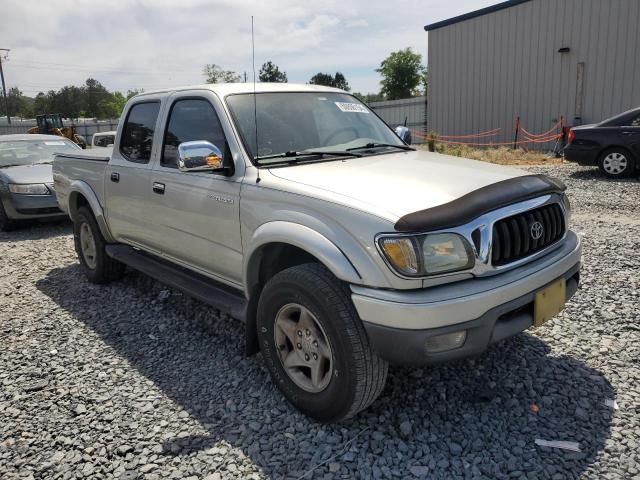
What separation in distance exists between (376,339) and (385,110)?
26.6 metres

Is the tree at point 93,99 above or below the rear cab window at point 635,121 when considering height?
above

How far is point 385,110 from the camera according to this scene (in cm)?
2772

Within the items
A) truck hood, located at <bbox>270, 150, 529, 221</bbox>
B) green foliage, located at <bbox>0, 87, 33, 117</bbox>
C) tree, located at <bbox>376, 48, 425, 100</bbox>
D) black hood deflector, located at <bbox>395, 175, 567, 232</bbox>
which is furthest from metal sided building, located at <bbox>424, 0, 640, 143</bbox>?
green foliage, located at <bbox>0, 87, 33, 117</bbox>

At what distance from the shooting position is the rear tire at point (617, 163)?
1004cm

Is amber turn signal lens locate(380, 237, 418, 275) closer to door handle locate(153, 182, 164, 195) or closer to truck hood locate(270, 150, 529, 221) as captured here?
truck hood locate(270, 150, 529, 221)

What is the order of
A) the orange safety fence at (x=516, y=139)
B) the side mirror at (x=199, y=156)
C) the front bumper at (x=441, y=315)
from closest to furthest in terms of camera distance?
the front bumper at (x=441, y=315) < the side mirror at (x=199, y=156) < the orange safety fence at (x=516, y=139)

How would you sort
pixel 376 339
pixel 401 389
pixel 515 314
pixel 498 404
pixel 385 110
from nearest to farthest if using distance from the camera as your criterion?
pixel 376 339
pixel 515 314
pixel 498 404
pixel 401 389
pixel 385 110

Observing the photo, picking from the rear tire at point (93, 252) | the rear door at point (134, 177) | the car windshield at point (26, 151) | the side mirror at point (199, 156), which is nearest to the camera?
the side mirror at point (199, 156)

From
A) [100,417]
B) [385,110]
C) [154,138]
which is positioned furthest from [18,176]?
[385,110]

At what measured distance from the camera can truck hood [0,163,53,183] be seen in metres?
8.38

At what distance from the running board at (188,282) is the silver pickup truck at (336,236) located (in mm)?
15

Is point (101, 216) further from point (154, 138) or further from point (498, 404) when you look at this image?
point (498, 404)

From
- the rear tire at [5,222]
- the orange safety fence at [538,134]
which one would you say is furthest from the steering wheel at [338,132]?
the orange safety fence at [538,134]

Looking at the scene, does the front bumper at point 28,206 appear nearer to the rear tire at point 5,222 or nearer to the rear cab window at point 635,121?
the rear tire at point 5,222
